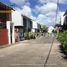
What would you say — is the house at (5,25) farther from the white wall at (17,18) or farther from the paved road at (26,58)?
the white wall at (17,18)

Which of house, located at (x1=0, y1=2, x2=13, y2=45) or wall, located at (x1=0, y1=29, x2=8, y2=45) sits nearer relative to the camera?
wall, located at (x1=0, y1=29, x2=8, y2=45)

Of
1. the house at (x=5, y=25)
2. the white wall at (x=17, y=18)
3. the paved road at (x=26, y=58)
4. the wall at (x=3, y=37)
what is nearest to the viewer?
the paved road at (x=26, y=58)

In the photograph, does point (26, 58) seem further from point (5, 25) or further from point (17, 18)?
point (17, 18)

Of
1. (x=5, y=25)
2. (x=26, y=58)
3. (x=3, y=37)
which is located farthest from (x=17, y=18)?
(x=26, y=58)

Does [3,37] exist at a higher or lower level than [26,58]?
higher

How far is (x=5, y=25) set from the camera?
4300cm

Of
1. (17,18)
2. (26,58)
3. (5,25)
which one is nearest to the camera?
(26,58)

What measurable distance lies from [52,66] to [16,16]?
59.9 m

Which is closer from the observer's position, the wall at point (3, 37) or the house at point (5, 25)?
the wall at point (3, 37)

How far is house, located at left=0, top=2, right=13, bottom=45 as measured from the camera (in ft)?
125

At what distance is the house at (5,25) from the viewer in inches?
1502

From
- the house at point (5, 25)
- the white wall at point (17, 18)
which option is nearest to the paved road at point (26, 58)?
the house at point (5, 25)

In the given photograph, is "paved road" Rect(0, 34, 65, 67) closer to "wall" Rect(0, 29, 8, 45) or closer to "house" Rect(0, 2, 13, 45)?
"wall" Rect(0, 29, 8, 45)

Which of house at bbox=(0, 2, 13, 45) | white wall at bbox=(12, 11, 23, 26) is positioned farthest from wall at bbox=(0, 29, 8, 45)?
white wall at bbox=(12, 11, 23, 26)
